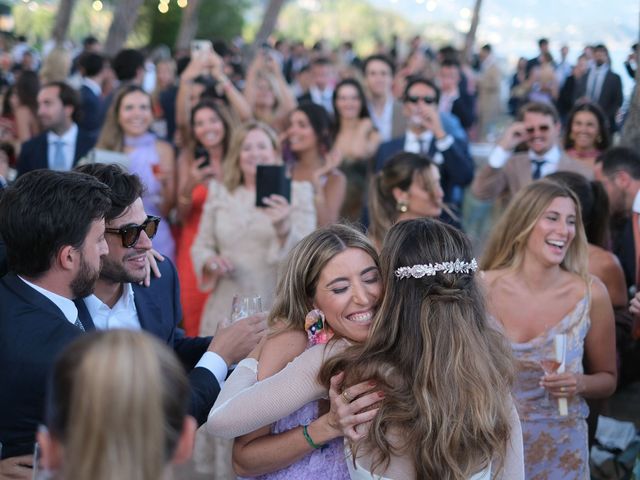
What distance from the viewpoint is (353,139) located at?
7.68 metres

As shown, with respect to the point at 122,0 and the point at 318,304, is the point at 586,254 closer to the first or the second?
the point at 318,304

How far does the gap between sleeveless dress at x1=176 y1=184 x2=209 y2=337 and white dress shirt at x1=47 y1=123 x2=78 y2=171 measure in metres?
1.25

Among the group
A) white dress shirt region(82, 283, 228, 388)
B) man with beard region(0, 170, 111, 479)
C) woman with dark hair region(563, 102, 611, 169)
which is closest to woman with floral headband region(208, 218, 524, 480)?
white dress shirt region(82, 283, 228, 388)

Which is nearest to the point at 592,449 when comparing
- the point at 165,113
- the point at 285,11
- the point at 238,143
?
the point at 238,143

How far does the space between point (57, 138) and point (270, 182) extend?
2456 mm

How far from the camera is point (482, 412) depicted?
250 centimetres

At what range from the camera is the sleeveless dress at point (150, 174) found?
640cm

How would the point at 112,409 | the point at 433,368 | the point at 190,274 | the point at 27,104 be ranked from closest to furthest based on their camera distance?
the point at 112,409
the point at 433,368
the point at 190,274
the point at 27,104

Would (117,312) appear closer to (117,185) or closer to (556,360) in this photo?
(117,185)

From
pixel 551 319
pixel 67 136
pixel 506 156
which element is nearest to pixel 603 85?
pixel 506 156

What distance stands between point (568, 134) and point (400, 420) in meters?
4.99

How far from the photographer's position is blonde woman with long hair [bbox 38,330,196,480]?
1.50 m

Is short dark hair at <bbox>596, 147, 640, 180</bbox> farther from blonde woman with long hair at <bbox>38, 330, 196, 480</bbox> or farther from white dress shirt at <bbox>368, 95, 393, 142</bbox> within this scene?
blonde woman with long hair at <bbox>38, 330, 196, 480</bbox>

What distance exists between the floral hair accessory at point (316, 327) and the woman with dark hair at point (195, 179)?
3.27m
